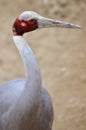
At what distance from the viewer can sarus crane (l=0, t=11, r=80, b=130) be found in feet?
8.72

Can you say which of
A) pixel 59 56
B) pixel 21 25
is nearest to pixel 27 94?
pixel 21 25

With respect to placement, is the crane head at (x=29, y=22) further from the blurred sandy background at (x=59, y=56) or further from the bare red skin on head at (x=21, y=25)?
the blurred sandy background at (x=59, y=56)

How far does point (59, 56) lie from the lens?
4.76 m

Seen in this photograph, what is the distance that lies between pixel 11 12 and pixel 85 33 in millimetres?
935

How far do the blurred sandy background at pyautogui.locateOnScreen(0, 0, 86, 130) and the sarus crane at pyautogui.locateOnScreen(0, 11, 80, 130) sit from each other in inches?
38.7

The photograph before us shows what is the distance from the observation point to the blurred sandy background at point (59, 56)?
13.6 feet

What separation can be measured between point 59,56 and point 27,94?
206 centimetres

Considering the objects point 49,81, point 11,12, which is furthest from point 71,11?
point 49,81

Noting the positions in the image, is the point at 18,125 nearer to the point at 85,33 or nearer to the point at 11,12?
the point at 85,33

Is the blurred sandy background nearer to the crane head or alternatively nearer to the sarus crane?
the sarus crane

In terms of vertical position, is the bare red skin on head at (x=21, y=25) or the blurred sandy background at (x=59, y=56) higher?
the bare red skin on head at (x=21, y=25)

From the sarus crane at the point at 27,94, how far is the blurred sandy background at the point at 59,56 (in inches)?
38.7

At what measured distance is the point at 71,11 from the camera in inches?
213

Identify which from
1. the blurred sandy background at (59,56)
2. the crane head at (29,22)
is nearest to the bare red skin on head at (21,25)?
the crane head at (29,22)
